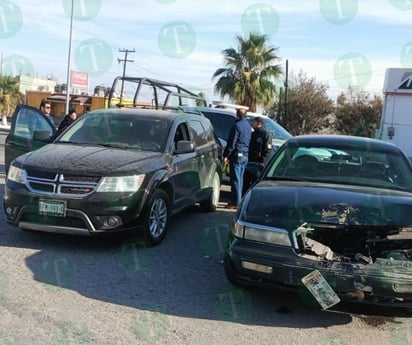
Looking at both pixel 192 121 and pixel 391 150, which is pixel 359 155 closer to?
pixel 391 150

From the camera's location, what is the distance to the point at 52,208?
223 inches

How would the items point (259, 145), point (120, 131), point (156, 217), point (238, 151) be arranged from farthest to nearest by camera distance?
1. point (259, 145)
2. point (238, 151)
3. point (120, 131)
4. point (156, 217)

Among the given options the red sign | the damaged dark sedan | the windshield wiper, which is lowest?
the damaged dark sedan

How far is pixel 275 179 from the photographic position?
5.37 metres

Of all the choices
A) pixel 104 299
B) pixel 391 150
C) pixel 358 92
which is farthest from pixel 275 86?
pixel 104 299

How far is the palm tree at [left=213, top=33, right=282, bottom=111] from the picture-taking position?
99.5 ft

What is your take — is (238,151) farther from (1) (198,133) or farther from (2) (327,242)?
(2) (327,242)

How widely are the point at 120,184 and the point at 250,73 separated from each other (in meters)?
25.8

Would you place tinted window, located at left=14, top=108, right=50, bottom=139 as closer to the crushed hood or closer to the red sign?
the crushed hood

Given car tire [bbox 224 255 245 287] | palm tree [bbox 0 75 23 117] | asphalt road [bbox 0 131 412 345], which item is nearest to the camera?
asphalt road [bbox 0 131 412 345]

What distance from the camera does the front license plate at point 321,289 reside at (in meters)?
3.93

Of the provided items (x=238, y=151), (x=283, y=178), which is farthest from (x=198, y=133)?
(x=283, y=178)

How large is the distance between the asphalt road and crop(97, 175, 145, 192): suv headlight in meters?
0.75

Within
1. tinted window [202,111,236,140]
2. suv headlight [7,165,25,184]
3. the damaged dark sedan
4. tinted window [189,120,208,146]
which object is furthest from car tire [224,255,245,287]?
tinted window [202,111,236,140]
